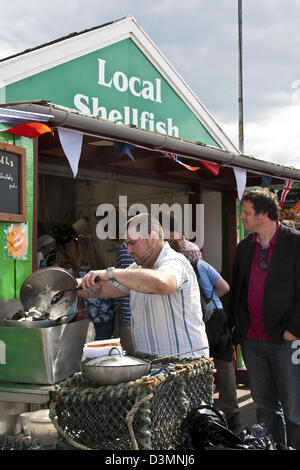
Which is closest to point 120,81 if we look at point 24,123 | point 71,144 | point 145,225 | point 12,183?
point 71,144

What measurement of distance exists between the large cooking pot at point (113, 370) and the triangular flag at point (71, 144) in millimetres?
1626

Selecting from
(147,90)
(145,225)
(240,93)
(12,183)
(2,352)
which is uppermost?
(240,93)

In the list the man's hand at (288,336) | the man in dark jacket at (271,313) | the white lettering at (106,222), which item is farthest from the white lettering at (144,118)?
the man's hand at (288,336)

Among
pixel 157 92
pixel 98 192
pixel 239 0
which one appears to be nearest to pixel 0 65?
pixel 98 192

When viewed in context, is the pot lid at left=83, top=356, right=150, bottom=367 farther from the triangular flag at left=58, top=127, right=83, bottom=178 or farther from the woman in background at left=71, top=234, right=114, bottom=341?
the woman in background at left=71, top=234, right=114, bottom=341

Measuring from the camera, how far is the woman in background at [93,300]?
4.83 metres

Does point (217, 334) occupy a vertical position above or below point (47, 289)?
below

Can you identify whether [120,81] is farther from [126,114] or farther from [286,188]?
[286,188]

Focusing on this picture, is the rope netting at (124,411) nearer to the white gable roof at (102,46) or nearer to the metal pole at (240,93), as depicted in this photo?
the white gable roof at (102,46)

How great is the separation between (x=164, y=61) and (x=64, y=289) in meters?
6.04

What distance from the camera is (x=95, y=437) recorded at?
210 cm

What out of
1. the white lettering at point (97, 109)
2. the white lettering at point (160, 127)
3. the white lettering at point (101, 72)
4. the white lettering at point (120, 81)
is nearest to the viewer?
the white lettering at point (97, 109)

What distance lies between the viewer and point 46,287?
107 inches

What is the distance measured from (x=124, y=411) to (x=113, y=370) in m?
→ 0.17
